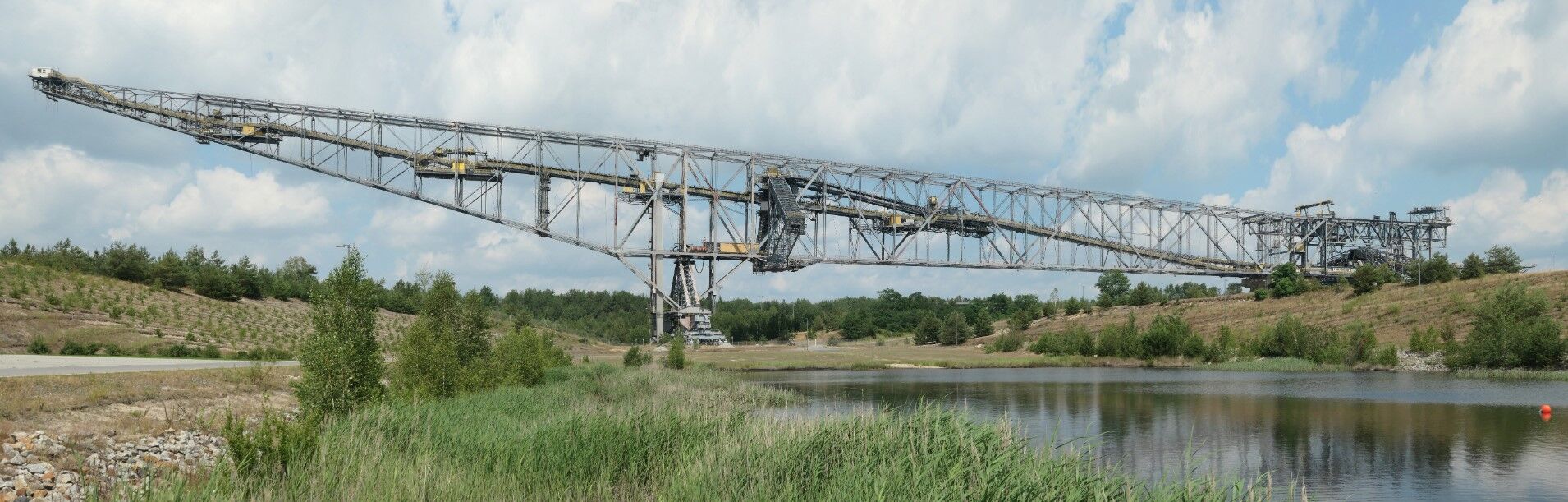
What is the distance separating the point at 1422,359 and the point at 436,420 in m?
62.4

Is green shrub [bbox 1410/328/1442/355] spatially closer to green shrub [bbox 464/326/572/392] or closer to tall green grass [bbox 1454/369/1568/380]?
tall green grass [bbox 1454/369/1568/380]

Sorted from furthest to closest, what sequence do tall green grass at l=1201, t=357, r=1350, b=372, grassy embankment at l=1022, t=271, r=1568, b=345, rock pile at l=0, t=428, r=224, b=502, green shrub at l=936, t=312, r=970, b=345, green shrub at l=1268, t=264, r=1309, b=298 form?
green shrub at l=936, t=312, r=970, b=345 < green shrub at l=1268, t=264, r=1309, b=298 < grassy embankment at l=1022, t=271, r=1568, b=345 < tall green grass at l=1201, t=357, r=1350, b=372 < rock pile at l=0, t=428, r=224, b=502

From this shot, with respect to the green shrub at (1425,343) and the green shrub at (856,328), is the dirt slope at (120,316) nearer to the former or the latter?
the green shrub at (1425,343)

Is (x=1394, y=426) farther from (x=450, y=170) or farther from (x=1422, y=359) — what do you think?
(x=450, y=170)

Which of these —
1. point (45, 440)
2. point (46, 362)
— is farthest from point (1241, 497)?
point (46, 362)

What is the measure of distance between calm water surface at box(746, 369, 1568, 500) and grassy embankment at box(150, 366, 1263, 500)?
1235 mm

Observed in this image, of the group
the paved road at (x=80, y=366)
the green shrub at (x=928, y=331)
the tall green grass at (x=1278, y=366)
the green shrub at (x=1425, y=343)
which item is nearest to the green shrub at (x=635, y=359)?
the paved road at (x=80, y=366)

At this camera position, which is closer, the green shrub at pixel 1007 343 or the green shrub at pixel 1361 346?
the green shrub at pixel 1361 346

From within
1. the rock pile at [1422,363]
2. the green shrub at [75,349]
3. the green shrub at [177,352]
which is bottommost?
the rock pile at [1422,363]

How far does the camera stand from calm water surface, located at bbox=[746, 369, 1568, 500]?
2016cm

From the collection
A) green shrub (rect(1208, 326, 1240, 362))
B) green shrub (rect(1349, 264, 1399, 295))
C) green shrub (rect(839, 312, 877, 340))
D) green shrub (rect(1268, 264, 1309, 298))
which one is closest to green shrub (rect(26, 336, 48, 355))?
green shrub (rect(1208, 326, 1240, 362))

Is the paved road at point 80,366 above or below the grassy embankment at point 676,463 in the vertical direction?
above

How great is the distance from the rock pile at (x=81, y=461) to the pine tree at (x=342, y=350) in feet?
6.93

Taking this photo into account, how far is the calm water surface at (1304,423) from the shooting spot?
2016cm
